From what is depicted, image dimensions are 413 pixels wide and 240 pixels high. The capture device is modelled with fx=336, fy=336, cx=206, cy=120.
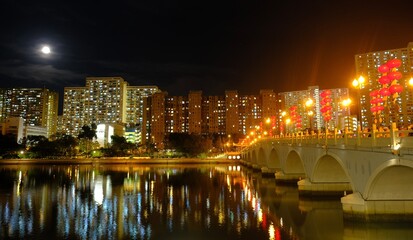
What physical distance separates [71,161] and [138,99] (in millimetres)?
98009

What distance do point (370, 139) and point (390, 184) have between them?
2.58m

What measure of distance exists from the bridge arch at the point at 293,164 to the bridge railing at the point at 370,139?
5024 millimetres

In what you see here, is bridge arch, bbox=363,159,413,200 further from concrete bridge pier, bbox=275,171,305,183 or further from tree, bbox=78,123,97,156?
tree, bbox=78,123,97,156

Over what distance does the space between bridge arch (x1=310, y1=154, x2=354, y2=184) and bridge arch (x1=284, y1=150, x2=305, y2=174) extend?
7755 mm

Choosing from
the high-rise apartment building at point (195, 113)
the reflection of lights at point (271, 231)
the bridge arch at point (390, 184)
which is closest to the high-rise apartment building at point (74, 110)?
the high-rise apartment building at point (195, 113)

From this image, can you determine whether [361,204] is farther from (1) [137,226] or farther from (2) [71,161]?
(2) [71,161]

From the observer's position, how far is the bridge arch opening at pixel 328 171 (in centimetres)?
2791

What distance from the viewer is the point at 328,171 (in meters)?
28.9

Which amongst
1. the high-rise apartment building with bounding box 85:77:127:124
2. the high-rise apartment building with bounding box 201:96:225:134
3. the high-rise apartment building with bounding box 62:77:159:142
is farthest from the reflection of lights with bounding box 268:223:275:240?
the high-rise apartment building with bounding box 85:77:127:124

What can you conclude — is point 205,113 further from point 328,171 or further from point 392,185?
point 392,185

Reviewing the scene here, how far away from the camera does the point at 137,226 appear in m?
21.5

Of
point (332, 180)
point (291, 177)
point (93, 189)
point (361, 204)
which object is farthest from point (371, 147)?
point (93, 189)

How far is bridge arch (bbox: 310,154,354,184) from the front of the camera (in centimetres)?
2791

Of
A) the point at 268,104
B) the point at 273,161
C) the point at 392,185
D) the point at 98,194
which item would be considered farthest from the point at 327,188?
the point at 268,104
